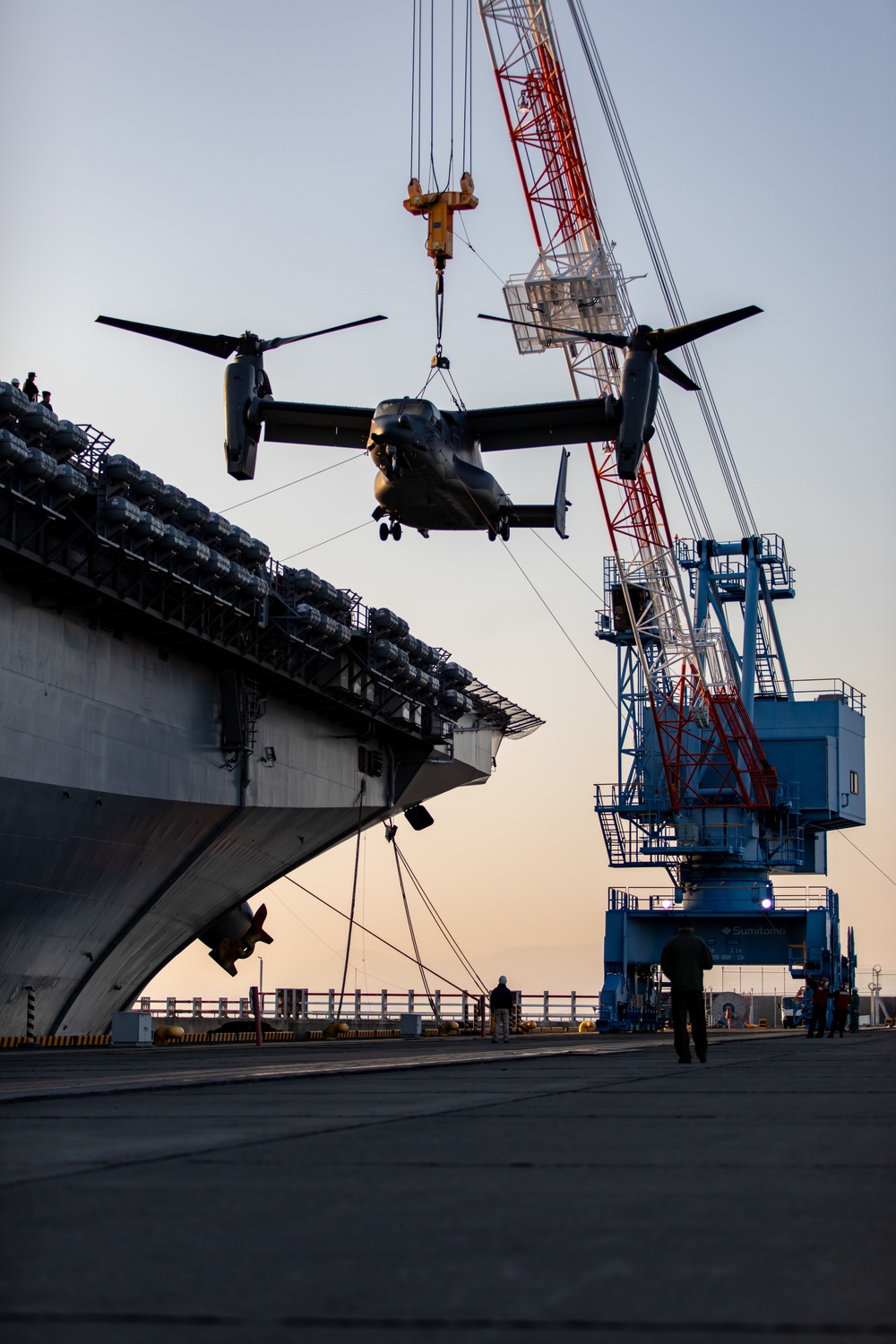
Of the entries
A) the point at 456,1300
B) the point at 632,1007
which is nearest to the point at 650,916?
the point at 632,1007

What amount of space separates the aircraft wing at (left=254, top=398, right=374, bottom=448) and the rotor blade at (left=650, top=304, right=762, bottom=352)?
20.1ft

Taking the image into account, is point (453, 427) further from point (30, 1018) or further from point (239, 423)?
point (30, 1018)

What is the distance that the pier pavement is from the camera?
343 centimetres

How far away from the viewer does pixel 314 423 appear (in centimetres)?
3073

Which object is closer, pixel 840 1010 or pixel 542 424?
pixel 542 424

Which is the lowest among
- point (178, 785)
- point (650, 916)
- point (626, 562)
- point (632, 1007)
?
point (632, 1007)

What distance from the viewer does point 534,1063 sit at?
16484 mm

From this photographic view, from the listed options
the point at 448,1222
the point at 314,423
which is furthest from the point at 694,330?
the point at 448,1222

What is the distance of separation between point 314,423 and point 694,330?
8.10 m

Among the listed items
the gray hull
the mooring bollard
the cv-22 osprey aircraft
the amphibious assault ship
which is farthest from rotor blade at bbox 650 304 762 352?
the mooring bollard

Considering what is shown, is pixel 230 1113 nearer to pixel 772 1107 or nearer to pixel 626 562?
pixel 772 1107

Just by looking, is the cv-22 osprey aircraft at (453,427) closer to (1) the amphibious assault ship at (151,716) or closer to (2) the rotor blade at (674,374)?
(2) the rotor blade at (674,374)

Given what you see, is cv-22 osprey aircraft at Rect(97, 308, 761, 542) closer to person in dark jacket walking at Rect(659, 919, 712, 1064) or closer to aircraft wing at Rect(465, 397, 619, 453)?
aircraft wing at Rect(465, 397, 619, 453)

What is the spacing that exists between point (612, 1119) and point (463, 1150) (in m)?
1.93
